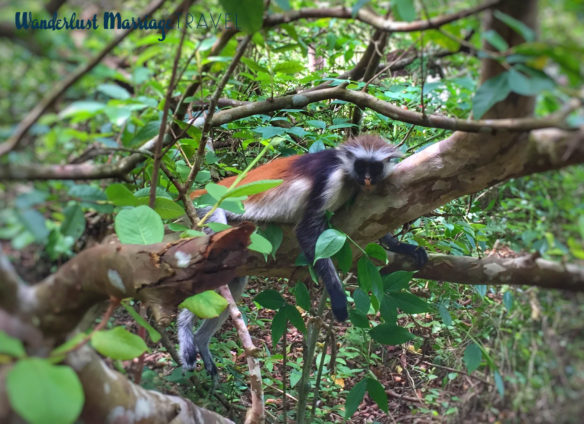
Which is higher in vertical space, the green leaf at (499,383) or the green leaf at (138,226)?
the green leaf at (138,226)

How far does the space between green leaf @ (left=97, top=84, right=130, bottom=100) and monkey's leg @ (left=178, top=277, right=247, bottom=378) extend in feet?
10.0

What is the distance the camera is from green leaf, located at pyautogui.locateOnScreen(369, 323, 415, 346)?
3379mm

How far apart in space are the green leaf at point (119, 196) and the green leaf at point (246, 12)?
0.87 meters

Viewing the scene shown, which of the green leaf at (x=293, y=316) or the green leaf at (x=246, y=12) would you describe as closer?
the green leaf at (x=246, y=12)

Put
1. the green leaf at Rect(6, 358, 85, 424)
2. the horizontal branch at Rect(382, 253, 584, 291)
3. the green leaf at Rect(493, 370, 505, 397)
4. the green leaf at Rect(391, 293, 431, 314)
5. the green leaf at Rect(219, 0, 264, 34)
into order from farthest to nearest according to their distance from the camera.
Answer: the green leaf at Rect(391, 293, 431, 314)
the green leaf at Rect(493, 370, 505, 397)
the green leaf at Rect(219, 0, 264, 34)
the horizontal branch at Rect(382, 253, 584, 291)
the green leaf at Rect(6, 358, 85, 424)

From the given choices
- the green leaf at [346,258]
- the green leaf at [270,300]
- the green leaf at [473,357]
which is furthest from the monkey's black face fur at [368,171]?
the green leaf at [473,357]

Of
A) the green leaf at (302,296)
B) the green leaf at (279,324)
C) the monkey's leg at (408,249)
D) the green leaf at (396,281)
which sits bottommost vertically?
the green leaf at (279,324)

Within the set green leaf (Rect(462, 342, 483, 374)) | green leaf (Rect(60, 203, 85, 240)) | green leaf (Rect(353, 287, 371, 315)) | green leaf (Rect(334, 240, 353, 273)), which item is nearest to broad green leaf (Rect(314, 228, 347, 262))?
green leaf (Rect(334, 240, 353, 273))

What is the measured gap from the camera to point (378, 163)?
4176mm

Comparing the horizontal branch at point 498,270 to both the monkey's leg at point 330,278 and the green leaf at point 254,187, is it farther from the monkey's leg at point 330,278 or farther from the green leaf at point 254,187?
the green leaf at point 254,187

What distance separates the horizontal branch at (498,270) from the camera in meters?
1.52

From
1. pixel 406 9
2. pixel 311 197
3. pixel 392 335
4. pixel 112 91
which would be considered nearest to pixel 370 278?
pixel 392 335

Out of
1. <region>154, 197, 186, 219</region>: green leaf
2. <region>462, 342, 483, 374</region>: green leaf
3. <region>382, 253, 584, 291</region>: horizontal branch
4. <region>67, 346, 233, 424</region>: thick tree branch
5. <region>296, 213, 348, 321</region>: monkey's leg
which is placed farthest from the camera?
<region>296, 213, 348, 321</region>: monkey's leg

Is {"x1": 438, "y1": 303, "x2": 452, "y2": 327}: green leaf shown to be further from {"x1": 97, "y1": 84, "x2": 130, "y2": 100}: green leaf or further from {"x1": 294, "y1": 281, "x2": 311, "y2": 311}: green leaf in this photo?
{"x1": 97, "y1": 84, "x2": 130, "y2": 100}: green leaf
